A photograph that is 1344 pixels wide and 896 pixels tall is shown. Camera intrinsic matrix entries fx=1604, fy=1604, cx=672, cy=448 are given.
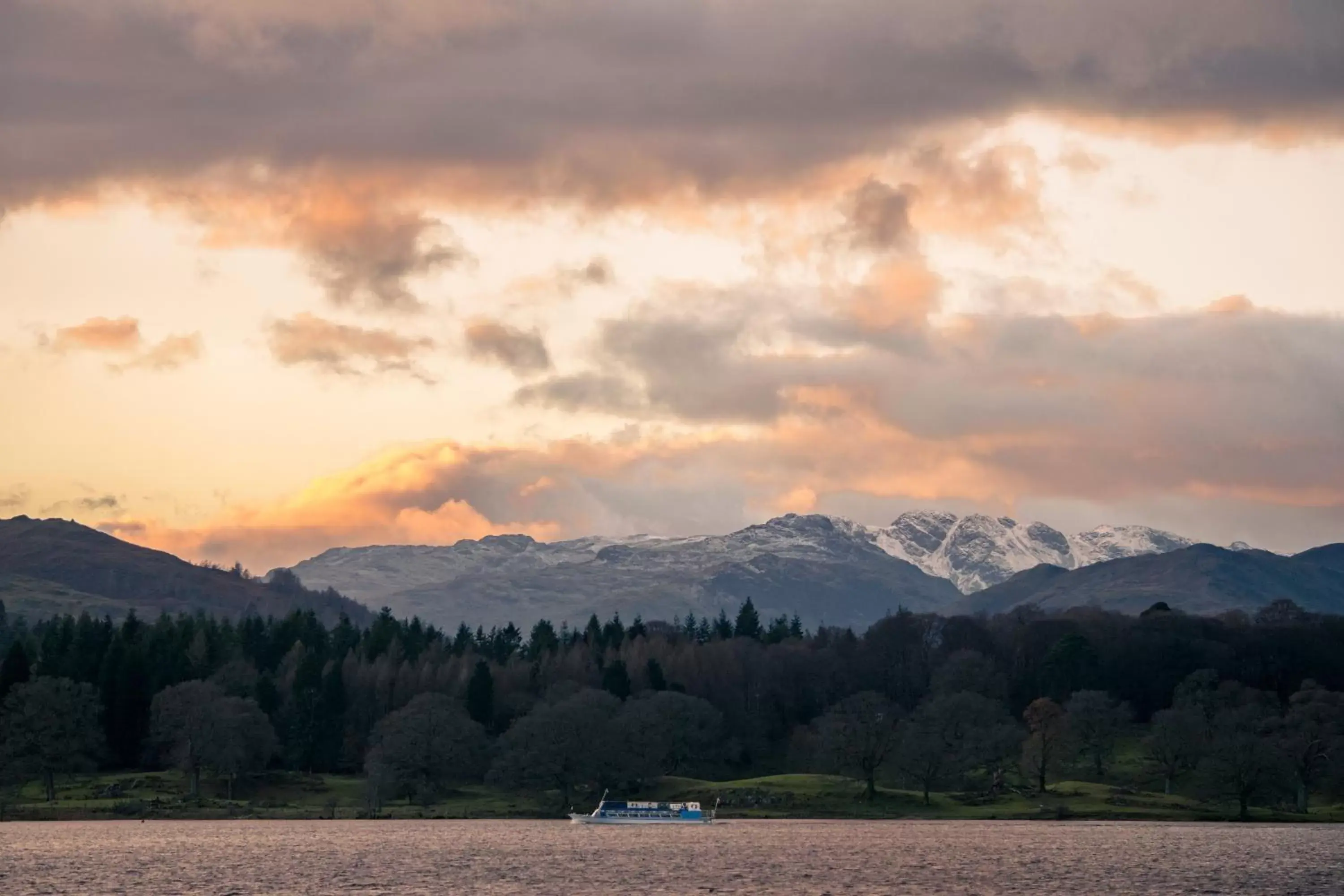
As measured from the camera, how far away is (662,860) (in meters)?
148

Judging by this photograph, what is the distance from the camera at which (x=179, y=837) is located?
6727 inches

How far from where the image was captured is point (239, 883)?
12025cm

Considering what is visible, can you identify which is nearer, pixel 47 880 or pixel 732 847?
pixel 47 880

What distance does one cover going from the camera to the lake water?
119m

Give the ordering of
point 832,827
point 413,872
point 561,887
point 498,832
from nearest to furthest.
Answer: point 561,887 < point 413,872 < point 498,832 < point 832,827

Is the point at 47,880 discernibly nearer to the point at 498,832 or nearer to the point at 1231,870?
the point at 498,832

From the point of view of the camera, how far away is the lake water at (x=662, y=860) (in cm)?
11931

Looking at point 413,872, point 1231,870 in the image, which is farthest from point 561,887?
point 1231,870

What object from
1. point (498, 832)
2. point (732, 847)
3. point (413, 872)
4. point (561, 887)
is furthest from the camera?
point (498, 832)

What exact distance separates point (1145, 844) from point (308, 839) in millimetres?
87755

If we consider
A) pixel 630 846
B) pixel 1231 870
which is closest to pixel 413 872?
pixel 630 846

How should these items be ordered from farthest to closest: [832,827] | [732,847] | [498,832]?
[832,827] < [498,832] < [732,847]

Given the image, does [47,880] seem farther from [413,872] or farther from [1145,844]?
[1145,844]

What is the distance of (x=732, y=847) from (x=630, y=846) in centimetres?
1055
